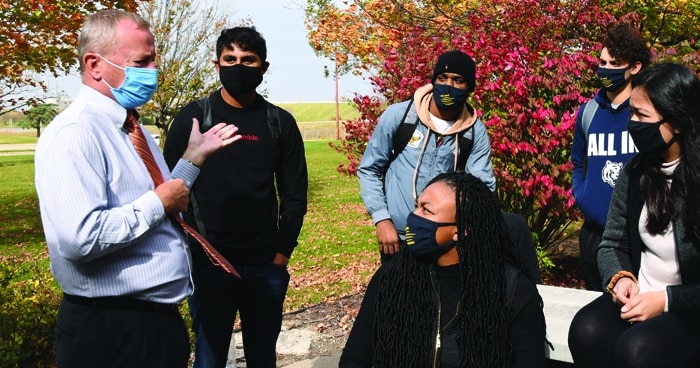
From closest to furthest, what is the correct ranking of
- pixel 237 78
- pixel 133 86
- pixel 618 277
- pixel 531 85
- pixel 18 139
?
1. pixel 133 86
2. pixel 618 277
3. pixel 237 78
4. pixel 531 85
5. pixel 18 139

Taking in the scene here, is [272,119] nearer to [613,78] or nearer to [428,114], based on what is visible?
[428,114]

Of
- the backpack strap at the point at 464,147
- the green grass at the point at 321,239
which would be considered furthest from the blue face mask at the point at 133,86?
the green grass at the point at 321,239

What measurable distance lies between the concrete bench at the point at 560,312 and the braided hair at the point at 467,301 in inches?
42.2

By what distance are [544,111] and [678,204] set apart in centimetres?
372

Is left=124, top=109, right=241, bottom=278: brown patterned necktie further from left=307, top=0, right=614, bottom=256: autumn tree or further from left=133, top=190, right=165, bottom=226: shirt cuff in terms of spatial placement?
left=307, top=0, right=614, bottom=256: autumn tree

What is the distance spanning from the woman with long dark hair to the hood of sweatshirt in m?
1.15

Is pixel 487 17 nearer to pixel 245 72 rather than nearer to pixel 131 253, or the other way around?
pixel 245 72

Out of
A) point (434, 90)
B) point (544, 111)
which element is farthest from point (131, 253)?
point (544, 111)

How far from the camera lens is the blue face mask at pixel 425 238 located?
9.41ft

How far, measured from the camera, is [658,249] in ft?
10.3

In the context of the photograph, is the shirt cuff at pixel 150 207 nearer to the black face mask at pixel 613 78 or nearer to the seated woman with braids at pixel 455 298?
the seated woman with braids at pixel 455 298

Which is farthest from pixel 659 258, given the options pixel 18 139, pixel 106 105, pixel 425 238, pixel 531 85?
pixel 18 139

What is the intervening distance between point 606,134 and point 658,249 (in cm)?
112

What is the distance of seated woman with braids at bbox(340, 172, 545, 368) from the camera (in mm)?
2797
